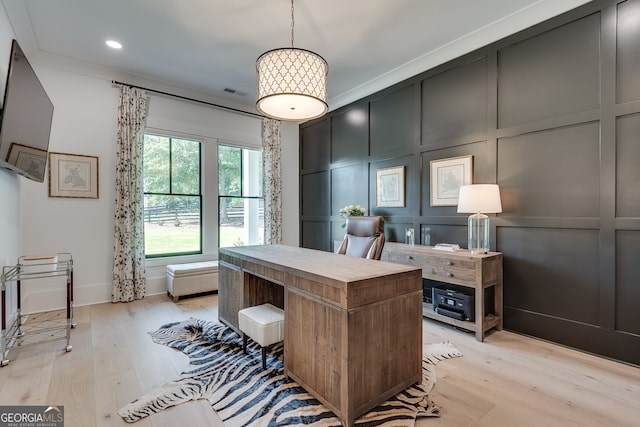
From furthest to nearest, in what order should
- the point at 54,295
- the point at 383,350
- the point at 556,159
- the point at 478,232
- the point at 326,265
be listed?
the point at 54,295 < the point at 478,232 < the point at 556,159 < the point at 326,265 < the point at 383,350

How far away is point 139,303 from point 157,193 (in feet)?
5.00

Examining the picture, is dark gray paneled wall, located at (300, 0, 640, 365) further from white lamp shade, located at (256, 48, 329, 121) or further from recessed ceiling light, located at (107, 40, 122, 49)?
recessed ceiling light, located at (107, 40, 122, 49)

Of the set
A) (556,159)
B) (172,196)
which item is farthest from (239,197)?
(556,159)

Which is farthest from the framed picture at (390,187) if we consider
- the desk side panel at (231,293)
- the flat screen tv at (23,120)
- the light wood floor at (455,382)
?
the flat screen tv at (23,120)

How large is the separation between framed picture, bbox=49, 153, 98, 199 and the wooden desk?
312 cm

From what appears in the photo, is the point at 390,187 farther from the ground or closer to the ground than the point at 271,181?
closer to the ground

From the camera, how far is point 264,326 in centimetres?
204

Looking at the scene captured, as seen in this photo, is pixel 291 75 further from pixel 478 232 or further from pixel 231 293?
pixel 478 232

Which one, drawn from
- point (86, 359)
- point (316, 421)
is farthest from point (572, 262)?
point (86, 359)

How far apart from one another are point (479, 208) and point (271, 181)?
343 cm

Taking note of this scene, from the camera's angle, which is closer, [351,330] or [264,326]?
[351,330]

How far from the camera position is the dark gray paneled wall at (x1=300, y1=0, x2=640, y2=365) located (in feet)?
7.41

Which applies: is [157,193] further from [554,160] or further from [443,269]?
[554,160]

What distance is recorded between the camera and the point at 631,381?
2.00 m
